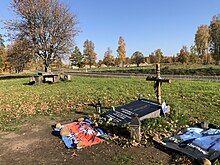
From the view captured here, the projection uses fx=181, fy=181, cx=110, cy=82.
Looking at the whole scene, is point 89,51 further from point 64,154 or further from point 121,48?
point 64,154

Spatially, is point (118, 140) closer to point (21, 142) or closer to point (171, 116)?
point (171, 116)

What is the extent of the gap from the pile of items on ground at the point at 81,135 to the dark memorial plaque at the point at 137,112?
0.92m

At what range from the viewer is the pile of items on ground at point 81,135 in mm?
4867

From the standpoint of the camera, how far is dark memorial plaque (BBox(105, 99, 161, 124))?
604cm

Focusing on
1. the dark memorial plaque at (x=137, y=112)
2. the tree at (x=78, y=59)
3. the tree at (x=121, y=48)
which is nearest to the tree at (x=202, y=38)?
the tree at (x=121, y=48)

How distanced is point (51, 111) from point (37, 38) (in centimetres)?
1869

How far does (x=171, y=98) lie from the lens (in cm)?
962

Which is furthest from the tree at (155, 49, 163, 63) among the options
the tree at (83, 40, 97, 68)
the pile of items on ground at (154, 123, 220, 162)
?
the pile of items on ground at (154, 123, 220, 162)

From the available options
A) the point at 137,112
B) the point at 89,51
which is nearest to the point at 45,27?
the point at 137,112

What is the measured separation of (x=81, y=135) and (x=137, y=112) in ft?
6.85

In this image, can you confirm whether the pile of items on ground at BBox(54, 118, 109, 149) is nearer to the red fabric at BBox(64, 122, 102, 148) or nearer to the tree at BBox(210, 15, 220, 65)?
the red fabric at BBox(64, 122, 102, 148)

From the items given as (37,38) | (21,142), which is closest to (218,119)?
(21,142)

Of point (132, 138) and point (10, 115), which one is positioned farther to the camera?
point (10, 115)

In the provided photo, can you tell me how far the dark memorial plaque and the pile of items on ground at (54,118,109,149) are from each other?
916mm
